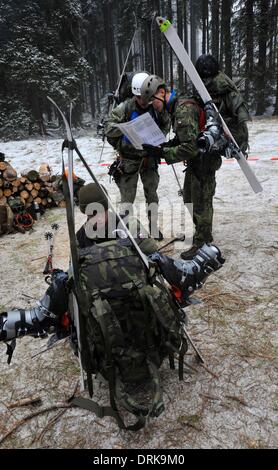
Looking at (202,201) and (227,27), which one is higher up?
(227,27)

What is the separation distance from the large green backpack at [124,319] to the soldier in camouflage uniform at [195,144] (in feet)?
7.36

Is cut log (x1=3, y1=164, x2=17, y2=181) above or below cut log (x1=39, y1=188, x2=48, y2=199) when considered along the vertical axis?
above

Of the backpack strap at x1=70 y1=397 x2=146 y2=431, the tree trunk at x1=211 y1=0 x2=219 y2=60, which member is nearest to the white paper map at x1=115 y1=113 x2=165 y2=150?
the backpack strap at x1=70 y1=397 x2=146 y2=431

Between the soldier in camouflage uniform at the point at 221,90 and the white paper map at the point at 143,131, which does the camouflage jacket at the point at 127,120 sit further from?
the soldier in camouflage uniform at the point at 221,90

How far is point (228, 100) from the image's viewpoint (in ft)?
15.3

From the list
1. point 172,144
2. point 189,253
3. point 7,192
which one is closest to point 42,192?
point 7,192

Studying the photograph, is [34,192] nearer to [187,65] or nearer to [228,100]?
[187,65]

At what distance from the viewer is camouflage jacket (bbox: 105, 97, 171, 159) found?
4.96 m

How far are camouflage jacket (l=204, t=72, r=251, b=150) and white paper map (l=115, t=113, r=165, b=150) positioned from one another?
86cm

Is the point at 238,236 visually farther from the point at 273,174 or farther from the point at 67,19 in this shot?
the point at 67,19

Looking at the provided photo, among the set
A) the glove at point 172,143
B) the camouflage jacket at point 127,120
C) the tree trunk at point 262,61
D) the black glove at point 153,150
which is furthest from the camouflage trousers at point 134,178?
the tree trunk at point 262,61

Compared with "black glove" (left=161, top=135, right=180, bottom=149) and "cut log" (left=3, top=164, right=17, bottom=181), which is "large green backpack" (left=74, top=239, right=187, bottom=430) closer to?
"black glove" (left=161, top=135, right=180, bottom=149)

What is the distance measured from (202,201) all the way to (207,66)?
1.73 metres

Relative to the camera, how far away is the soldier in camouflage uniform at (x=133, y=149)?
16.2 feet
